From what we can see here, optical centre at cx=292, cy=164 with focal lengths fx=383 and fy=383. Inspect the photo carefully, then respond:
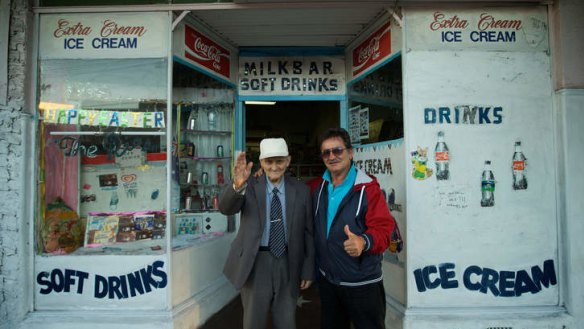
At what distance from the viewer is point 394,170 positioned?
4.29 metres

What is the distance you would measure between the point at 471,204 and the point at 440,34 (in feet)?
5.87

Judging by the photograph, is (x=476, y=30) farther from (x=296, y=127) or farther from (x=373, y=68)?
(x=296, y=127)

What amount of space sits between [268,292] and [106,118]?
260 centimetres

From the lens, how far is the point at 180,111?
4.77 meters

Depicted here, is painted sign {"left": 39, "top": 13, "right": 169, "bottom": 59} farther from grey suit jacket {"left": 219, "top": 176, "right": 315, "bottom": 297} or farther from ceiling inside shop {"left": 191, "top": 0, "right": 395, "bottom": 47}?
grey suit jacket {"left": 219, "top": 176, "right": 315, "bottom": 297}

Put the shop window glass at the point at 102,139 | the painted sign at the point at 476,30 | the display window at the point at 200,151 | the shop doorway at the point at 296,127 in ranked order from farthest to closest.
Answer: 1. the shop doorway at the point at 296,127
2. the display window at the point at 200,151
3. the shop window glass at the point at 102,139
4. the painted sign at the point at 476,30

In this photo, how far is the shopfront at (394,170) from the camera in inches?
153

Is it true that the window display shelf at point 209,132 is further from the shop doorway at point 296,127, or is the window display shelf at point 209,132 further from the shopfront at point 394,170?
the shop doorway at point 296,127

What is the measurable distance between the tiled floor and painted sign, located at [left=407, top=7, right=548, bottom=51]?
130 inches

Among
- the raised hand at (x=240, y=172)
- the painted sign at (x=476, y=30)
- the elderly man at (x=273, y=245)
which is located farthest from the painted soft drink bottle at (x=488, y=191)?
the raised hand at (x=240, y=172)

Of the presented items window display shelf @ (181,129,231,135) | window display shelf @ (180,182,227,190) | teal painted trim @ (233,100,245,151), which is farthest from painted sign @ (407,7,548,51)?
window display shelf @ (180,182,227,190)

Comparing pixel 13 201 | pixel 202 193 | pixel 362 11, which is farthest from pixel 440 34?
pixel 13 201

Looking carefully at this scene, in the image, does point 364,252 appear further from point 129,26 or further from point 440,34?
point 129,26

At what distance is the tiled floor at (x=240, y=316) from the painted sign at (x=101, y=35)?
308 centimetres
